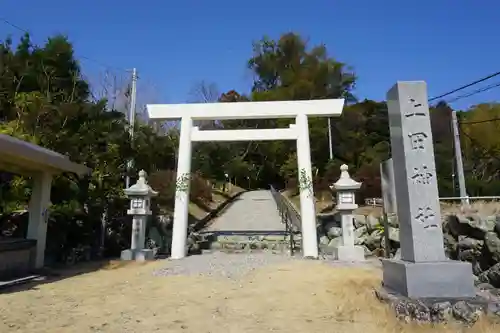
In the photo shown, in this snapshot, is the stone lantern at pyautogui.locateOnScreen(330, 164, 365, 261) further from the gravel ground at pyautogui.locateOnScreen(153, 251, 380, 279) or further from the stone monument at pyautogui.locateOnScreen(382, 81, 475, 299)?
the stone monument at pyautogui.locateOnScreen(382, 81, 475, 299)

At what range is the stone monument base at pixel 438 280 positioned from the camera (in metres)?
4.42

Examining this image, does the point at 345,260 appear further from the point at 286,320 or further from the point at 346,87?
the point at 346,87

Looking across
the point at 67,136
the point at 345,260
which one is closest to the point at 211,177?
the point at 67,136

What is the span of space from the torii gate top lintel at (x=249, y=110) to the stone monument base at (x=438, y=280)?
7.11 meters

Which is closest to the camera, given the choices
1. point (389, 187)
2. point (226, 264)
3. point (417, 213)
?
point (417, 213)

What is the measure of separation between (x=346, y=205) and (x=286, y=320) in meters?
6.21

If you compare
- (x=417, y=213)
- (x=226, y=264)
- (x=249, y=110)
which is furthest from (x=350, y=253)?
(x=249, y=110)

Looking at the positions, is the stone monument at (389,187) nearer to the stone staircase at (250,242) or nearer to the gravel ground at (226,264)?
the gravel ground at (226,264)

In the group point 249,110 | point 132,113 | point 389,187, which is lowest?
point 389,187

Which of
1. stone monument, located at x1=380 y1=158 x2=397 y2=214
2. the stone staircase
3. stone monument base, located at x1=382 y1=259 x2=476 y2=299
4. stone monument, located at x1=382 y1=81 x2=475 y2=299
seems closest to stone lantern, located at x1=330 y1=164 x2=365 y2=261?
the stone staircase

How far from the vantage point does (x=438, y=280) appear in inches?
176

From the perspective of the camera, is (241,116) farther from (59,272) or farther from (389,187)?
(59,272)

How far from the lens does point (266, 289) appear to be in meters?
6.14

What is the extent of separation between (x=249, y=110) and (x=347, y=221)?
14.4 feet
